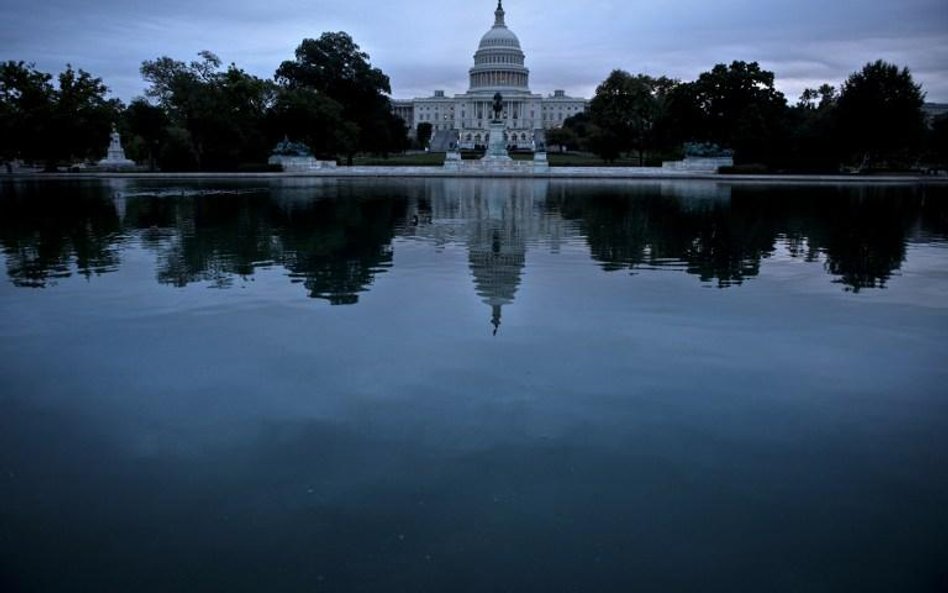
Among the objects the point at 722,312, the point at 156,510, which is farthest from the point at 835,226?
the point at 156,510

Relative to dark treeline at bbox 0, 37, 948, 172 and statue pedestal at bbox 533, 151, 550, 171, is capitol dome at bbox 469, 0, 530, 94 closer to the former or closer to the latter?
dark treeline at bbox 0, 37, 948, 172

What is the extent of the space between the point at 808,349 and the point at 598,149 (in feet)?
252

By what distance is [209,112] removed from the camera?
71.2 m

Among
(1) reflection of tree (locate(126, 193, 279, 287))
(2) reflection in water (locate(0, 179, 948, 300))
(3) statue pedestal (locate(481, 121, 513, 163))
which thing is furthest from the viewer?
(3) statue pedestal (locate(481, 121, 513, 163))

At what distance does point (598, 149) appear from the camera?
3287 inches

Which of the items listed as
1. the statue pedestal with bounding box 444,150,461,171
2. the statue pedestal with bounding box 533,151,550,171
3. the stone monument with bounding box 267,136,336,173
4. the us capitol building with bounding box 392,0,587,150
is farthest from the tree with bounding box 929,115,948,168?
the us capitol building with bounding box 392,0,587,150

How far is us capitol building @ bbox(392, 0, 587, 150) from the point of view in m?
155

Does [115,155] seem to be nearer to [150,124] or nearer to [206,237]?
[150,124]

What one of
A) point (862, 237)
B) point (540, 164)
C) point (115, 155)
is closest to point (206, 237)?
point (862, 237)

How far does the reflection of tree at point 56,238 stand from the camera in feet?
48.9

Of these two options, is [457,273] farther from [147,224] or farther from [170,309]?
[147,224]

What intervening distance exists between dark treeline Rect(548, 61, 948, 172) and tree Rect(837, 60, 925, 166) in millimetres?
90

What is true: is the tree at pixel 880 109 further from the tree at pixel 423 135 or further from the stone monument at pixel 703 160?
the tree at pixel 423 135

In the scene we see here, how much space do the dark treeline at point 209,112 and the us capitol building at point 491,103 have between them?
196 feet
